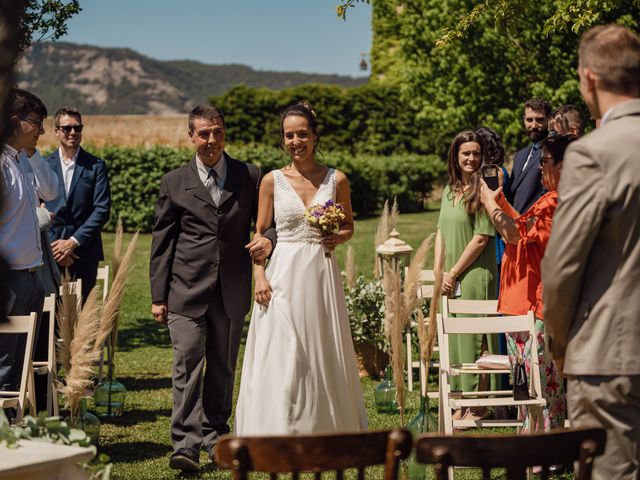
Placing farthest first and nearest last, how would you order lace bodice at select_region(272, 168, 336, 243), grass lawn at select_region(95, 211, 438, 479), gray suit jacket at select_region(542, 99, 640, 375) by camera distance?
Result: grass lawn at select_region(95, 211, 438, 479) < lace bodice at select_region(272, 168, 336, 243) < gray suit jacket at select_region(542, 99, 640, 375)

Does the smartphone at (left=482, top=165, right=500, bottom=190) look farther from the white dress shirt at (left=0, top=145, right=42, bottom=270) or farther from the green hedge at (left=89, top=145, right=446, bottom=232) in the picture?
the green hedge at (left=89, top=145, right=446, bottom=232)

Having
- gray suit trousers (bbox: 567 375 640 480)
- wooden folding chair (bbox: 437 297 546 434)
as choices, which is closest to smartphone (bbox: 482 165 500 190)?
wooden folding chair (bbox: 437 297 546 434)

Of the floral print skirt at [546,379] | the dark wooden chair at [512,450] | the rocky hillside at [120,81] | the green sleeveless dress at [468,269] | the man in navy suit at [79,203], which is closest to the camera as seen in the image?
the dark wooden chair at [512,450]

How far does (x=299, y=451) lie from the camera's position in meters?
3.38

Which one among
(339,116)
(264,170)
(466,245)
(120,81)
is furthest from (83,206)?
(120,81)

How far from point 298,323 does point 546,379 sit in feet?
5.46

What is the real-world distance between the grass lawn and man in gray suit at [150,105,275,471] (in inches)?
13.6

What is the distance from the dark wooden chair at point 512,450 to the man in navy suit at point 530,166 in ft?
15.8

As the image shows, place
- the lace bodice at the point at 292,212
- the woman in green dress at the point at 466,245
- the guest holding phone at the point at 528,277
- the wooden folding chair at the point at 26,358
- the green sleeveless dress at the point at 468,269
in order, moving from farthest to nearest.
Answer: the green sleeveless dress at the point at 468,269 < the woman in green dress at the point at 466,245 < the lace bodice at the point at 292,212 < the guest holding phone at the point at 528,277 < the wooden folding chair at the point at 26,358

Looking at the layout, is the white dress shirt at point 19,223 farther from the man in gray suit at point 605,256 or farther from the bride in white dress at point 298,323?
the man in gray suit at point 605,256

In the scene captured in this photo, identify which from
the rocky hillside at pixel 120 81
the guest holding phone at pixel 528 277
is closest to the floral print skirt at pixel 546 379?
the guest holding phone at pixel 528 277

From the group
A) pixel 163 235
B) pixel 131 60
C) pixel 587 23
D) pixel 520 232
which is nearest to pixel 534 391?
pixel 520 232

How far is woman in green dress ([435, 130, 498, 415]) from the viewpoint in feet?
26.3

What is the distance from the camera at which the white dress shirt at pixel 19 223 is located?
6.58 m
